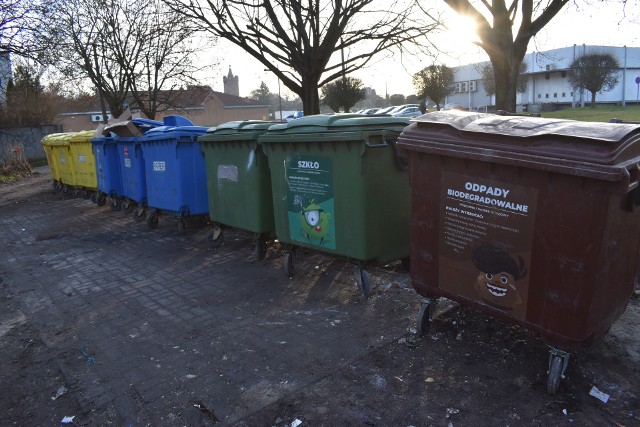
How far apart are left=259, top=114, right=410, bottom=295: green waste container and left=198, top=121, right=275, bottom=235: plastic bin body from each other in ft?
2.19

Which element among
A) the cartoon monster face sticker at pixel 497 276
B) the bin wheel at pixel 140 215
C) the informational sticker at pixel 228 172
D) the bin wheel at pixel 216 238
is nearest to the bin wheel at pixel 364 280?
the cartoon monster face sticker at pixel 497 276

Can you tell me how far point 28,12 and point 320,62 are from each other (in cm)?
965

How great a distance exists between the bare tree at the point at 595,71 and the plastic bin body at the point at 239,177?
40.5 meters

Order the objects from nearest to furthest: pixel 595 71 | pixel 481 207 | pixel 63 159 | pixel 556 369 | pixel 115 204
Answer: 1. pixel 556 369
2. pixel 481 207
3. pixel 115 204
4. pixel 63 159
5. pixel 595 71

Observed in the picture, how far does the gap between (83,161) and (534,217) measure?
1085 centimetres

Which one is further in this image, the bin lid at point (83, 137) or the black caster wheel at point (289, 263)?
the bin lid at point (83, 137)

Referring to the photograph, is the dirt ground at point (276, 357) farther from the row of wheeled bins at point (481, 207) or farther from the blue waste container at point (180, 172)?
the blue waste container at point (180, 172)

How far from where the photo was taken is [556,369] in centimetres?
285

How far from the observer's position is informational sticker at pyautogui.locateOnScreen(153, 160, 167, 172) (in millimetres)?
7384

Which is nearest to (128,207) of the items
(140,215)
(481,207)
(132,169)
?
(140,215)

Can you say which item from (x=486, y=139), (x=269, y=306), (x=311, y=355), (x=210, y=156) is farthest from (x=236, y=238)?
(x=486, y=139)

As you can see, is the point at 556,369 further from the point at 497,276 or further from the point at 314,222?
the point at 314,222

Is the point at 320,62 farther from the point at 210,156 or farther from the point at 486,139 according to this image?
the point at 486,139

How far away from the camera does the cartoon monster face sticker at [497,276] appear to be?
297cm
